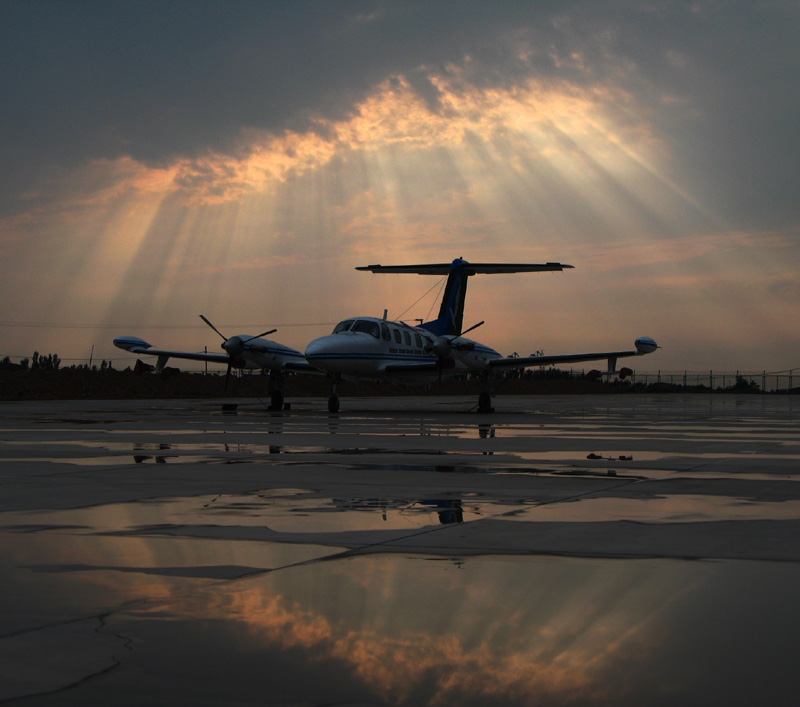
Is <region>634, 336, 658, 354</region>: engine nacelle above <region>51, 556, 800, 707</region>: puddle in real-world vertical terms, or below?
above

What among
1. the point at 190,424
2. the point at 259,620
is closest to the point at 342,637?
the point at 259,620

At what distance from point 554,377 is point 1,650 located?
374 ft

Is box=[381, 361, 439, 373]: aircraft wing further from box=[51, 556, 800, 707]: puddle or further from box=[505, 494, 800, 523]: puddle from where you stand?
box=[51, 556, 800, 707]: puddle

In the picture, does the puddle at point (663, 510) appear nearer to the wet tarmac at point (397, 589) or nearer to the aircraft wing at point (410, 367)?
the wet tarmac at point (397, 589)

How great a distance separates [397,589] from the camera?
5.14 metres

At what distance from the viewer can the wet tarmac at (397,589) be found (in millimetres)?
3658

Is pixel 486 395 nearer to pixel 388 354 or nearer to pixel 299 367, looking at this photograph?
pixel 388 354

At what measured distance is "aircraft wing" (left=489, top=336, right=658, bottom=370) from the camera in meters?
35.7

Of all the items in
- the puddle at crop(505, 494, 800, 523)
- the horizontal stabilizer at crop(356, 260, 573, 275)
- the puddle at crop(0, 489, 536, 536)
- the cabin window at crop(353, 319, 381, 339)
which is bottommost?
the puddle at crop(0, 489, 536, 536)

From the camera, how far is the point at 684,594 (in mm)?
5008

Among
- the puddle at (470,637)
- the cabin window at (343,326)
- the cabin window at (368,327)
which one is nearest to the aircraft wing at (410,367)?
the cabin window at (368,327)

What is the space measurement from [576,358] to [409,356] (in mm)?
7278

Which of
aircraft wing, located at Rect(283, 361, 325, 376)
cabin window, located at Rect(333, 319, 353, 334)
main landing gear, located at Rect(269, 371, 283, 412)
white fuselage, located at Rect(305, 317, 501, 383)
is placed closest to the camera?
white fuselage, located at Rect(305, 317, 501, 383)

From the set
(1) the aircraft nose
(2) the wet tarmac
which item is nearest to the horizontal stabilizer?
(1) the aircraft nose
